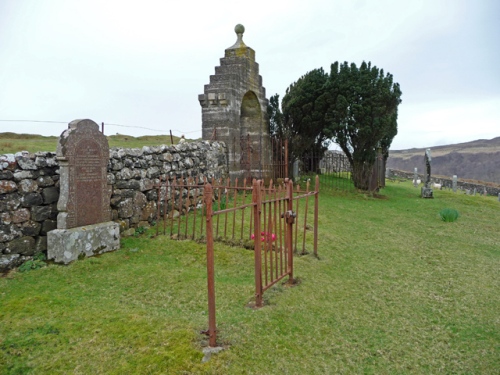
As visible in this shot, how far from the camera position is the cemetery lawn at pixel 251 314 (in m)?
3.10

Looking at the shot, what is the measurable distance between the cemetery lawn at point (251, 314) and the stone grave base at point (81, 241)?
0.20 m

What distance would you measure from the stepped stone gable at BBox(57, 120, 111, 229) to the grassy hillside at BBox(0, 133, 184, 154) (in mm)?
6607

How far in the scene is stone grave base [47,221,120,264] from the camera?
5.40 m

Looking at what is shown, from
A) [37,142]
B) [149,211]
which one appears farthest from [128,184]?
[37,142]

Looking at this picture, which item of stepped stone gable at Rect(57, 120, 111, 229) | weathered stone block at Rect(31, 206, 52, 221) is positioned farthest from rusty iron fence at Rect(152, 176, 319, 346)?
weathered stone block at Rect(31, 206, 52, 221)

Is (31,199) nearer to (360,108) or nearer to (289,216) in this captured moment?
(289,216)

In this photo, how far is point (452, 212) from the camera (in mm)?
9828

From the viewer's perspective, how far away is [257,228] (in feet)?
12.9

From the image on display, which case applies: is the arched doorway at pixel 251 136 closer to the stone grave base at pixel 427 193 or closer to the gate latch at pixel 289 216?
the stone grave base at pixel 427 193

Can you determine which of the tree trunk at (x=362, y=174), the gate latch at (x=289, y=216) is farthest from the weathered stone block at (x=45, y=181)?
the tree trunk at (x=362, y=174)

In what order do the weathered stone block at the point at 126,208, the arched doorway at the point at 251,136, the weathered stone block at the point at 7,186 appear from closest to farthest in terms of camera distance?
1. the weathered stone block at the point at 7,186
2. the weathered stone block at the point at 126,208
3. the arched doorway at the point at 251,136

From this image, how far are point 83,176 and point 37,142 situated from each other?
11107 millimetres

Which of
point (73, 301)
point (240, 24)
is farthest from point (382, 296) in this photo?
point (240, 24)

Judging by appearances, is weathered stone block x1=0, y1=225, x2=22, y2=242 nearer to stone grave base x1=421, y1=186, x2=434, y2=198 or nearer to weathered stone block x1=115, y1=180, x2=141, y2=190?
weathered stone block x1=115, y1=180, x2=141, y2=190
